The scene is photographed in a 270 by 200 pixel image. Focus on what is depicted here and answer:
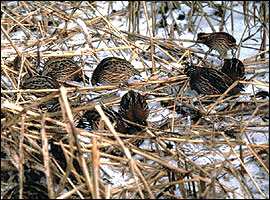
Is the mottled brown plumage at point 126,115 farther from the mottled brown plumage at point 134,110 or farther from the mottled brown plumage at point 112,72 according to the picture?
the mottled brown plumage at point 112,72

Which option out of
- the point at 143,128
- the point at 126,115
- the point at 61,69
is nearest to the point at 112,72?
the point at 61,69

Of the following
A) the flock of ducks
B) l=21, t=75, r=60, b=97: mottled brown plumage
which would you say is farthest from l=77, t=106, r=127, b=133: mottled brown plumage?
l=21, t=75, r=60, b=97: mottled brown plumage

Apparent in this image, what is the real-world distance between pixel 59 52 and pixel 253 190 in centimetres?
226

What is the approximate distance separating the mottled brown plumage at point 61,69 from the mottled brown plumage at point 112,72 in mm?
151

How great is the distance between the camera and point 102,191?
6.98 ft

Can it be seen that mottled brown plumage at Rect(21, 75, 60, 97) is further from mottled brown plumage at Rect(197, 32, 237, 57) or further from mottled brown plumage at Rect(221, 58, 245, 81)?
mottled brown plumage at Rect(197, 32, 237, 57)

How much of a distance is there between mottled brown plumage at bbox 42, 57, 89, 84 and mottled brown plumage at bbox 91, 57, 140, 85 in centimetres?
15

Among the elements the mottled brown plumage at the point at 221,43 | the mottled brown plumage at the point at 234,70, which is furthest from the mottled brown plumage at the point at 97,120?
the mottled brown plumage at the point at 221,43

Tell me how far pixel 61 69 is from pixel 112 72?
443mm

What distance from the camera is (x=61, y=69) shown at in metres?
3.73

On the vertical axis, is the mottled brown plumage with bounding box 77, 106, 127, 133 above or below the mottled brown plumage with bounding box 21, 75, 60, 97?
below

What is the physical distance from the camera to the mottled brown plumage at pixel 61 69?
371cm

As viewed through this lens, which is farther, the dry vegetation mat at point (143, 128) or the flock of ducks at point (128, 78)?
the flock of ducks at point (128, 78)

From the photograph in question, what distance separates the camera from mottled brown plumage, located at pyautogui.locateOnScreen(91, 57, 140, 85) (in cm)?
366
